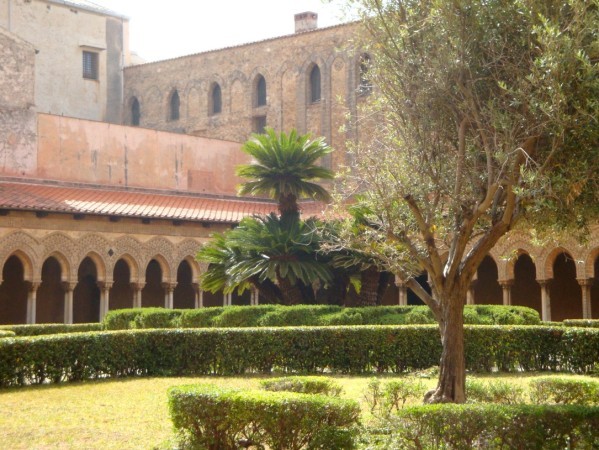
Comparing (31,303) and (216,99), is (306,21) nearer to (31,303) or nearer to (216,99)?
(216,99)

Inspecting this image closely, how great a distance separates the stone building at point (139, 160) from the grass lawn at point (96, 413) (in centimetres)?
1020

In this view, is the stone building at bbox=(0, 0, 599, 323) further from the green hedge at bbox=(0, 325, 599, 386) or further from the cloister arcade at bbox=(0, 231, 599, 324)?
the green hedge at bbox=(0, 325, 599, 386)

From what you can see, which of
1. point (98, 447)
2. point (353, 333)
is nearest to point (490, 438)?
point (98, 447)

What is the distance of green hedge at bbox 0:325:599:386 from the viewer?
16.1m

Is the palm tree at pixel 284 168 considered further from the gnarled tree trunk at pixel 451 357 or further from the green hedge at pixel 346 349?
the gnarled tree trunk at pixel 451 357

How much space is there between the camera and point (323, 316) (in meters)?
18.8

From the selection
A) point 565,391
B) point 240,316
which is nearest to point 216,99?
point 240,316

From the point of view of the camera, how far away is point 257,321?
62.1 ft

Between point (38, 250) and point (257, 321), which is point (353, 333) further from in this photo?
point (38, 250)

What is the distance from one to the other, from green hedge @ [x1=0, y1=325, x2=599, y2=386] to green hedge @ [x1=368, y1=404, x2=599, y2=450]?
8.11 m

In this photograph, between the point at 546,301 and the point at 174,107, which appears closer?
the point at 546,301

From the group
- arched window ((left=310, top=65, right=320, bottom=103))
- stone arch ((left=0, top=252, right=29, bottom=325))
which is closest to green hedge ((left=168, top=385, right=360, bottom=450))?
stone arch ((left=0, top=252, right=29, bottom=325))

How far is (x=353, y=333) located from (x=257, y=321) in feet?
10.2

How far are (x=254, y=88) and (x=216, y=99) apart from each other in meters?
2.36
